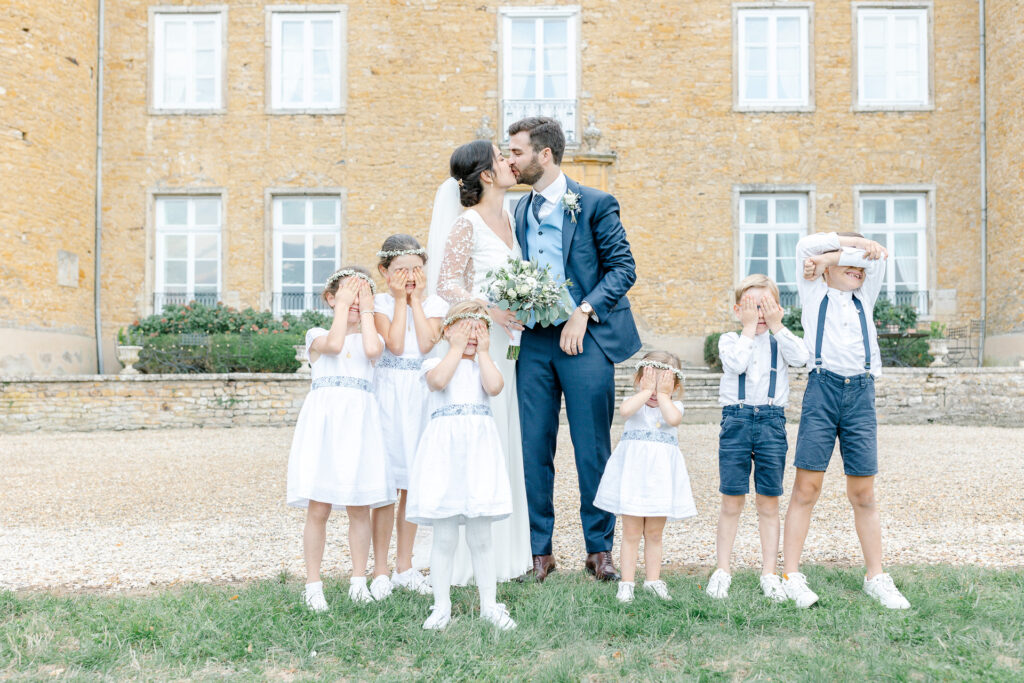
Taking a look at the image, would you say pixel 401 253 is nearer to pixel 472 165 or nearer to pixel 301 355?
pixel 472 165

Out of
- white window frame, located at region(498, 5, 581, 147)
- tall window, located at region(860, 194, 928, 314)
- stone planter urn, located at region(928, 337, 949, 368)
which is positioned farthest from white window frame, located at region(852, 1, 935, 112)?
white window frame, located at region(498, 5, 581, 147)

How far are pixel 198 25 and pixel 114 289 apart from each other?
469 cm

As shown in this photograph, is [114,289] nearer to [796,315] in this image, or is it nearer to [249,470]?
[249,470]

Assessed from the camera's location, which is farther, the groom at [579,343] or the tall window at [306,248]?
the tall window at [306,248]

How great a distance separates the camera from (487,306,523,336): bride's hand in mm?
3707

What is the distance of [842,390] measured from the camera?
3492 mm

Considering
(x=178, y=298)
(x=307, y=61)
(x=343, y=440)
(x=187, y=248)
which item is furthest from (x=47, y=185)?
(x=343, y=440)

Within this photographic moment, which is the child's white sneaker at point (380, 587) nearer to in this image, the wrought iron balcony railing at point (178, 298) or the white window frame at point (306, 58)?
the wrought iron balcony railing at point (178, 298)

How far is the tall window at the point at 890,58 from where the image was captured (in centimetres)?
1449

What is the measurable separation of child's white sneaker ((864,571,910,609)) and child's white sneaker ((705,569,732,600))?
54 centimetres

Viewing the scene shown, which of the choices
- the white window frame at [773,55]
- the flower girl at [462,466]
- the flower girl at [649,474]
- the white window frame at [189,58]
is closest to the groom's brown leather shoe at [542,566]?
the flower girl at [649,474]

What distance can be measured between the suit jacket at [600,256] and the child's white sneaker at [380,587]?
136 cm

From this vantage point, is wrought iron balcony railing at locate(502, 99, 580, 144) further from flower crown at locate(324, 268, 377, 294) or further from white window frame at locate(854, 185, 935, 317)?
flower crown at locate(324, 268, 377, 294)

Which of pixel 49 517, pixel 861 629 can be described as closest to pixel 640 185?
pixel 49 517
